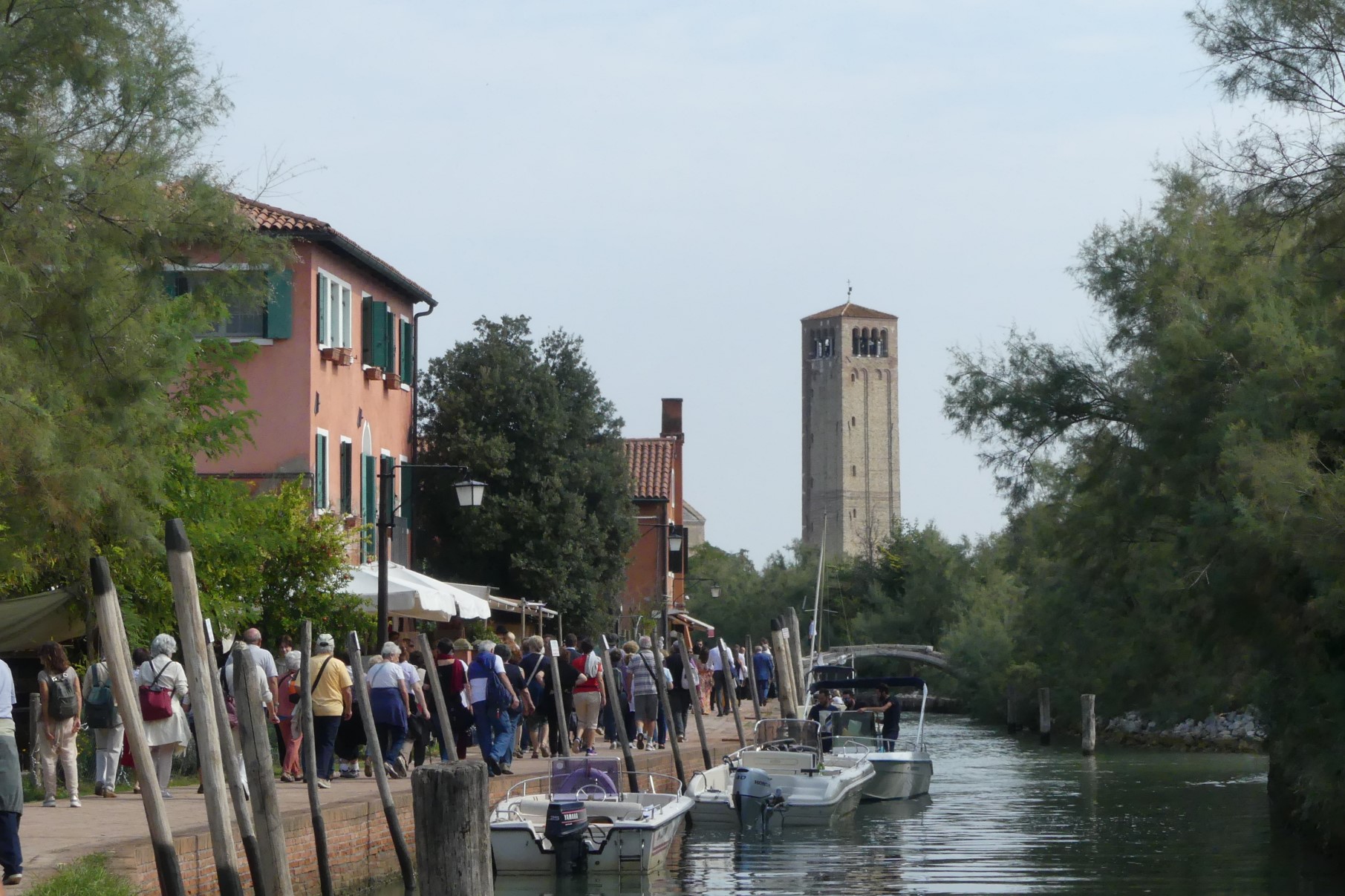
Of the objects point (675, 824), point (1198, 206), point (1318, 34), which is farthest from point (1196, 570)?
point (1198, 206)

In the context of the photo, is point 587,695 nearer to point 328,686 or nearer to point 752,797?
point 752,797

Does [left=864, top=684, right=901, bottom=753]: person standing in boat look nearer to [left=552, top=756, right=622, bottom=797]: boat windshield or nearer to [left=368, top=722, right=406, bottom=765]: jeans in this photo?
[left=552, top=756, right=622, bottom=797]: boat windshield

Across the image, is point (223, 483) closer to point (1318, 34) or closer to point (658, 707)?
point (658, 707)

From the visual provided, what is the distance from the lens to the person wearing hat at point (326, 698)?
17547 mm

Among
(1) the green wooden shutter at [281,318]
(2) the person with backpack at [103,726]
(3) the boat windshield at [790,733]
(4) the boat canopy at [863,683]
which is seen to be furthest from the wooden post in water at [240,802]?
(1) the green wooden shutter at [281,318]

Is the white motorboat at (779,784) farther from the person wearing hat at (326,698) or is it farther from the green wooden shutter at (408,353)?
the green wooden shutter at (408,353)

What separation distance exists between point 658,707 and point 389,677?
8536 mm

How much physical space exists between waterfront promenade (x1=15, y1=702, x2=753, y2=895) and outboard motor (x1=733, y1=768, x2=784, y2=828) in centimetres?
395

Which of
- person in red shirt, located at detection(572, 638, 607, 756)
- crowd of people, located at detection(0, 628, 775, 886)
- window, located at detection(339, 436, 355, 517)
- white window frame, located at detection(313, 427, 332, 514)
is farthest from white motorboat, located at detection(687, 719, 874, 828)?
window, located at detection(339, 436, 355, 517)

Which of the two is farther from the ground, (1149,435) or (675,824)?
(1149,435)

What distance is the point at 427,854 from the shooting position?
32.1ft

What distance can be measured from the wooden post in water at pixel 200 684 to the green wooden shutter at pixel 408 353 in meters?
26.0

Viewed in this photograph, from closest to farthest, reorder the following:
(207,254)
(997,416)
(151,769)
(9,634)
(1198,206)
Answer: (151,769), (207,254), (9,634), (1198,206), (997,416)

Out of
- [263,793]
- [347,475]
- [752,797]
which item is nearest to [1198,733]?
[347,475]
